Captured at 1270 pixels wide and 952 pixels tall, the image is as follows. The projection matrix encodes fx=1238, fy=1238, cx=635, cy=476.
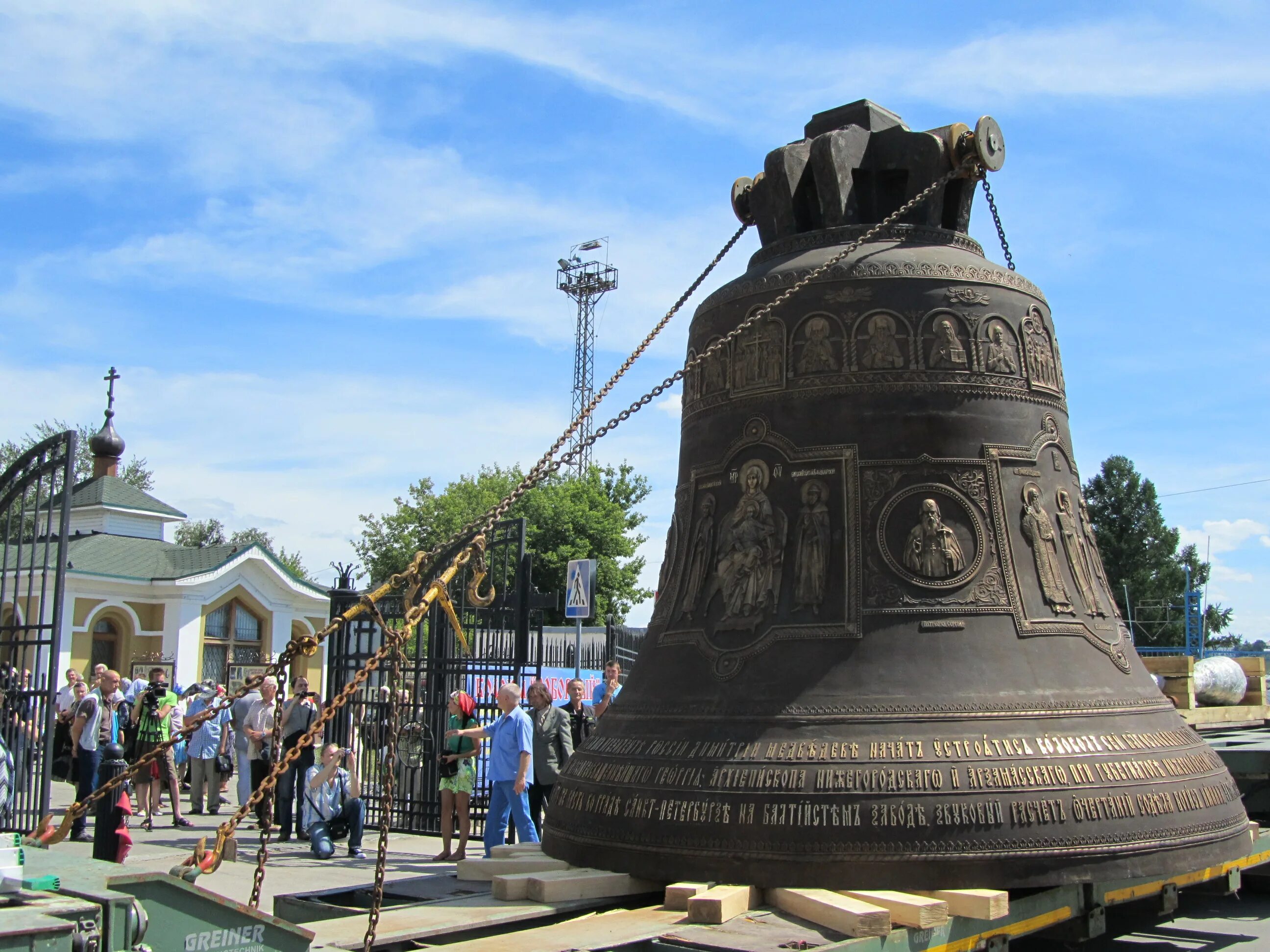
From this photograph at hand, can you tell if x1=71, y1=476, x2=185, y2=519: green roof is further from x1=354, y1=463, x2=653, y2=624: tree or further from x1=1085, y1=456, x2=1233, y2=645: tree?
x1=1085, y1=456, x2=1233, y2=645: tree

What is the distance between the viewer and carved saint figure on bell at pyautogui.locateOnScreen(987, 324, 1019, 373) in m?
5.79

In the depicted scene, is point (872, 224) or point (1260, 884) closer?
point (872, 224)

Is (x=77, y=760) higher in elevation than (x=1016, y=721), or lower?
lower

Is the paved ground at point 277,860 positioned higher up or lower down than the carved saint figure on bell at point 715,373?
lower down

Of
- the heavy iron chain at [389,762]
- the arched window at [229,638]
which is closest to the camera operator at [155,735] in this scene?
the heavy iron chain at [389,762]

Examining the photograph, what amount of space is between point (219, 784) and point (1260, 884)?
11.2m

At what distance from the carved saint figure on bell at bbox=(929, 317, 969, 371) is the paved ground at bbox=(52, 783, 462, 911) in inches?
203

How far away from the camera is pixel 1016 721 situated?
16.4 feet

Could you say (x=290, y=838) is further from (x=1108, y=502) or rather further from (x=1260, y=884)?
(x=1108, y=502)

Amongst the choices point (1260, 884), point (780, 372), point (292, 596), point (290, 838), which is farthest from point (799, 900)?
point (292, 596)

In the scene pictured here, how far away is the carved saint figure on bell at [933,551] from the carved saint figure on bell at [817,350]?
84 centimetres

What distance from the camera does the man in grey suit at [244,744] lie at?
14.0m

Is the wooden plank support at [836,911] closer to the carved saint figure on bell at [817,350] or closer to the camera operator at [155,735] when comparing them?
the carved saint figure on bell at [817,350]

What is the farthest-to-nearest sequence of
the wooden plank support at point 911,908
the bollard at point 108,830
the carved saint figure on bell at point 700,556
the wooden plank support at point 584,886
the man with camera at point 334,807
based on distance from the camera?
the man with camera at point 334,807
the bollard at point 108,830
the carved saint figure on bell at point 700,556
the wooden plank support at point 584,886
the wooden plank support at point 911,908
